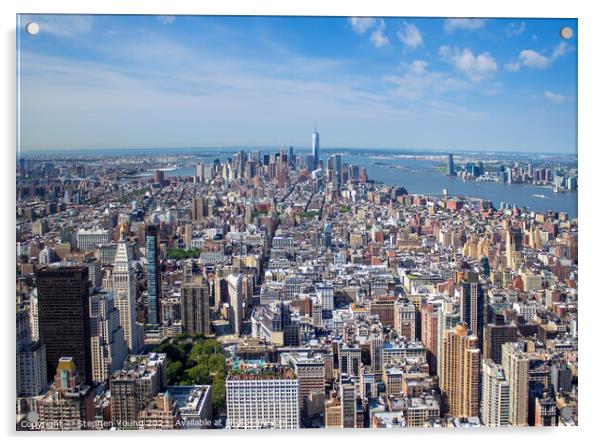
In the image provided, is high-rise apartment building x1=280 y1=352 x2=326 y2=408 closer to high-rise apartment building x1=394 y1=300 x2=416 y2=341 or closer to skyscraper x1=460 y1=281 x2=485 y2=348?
high-rise apartment building x1=394 y1=300 x2=416 y2=341

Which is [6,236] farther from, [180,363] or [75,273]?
[180,363]

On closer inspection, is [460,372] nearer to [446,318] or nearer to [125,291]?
[446,318]

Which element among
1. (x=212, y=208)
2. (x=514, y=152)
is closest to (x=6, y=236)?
(x=212, y=208)

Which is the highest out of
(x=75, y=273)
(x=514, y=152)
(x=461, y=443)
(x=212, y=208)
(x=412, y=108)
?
(x=412, y=108)

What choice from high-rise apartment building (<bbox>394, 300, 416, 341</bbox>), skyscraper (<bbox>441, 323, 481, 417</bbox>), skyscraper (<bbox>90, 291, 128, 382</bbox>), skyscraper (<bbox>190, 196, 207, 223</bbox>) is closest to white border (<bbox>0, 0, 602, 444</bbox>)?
skyscraper (<bbox>441, 323, 481, 417</bbox>)

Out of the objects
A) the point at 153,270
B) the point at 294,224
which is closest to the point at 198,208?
the point at 153,270

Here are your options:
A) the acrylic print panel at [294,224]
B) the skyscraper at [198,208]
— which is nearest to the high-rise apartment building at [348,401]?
the acrylic print panel at [294,224]

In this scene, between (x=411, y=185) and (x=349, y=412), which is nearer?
(x=349, y=412)
